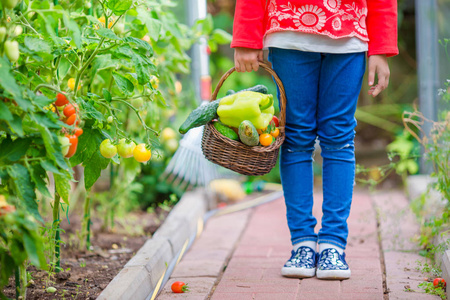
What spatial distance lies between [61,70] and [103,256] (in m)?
0.86

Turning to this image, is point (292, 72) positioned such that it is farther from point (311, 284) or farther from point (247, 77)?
point (247, 77)

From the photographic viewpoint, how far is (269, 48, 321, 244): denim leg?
2.07m

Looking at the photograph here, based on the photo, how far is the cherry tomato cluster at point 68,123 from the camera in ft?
4.77

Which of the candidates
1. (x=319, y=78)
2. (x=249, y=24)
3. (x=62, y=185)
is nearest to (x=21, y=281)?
(x=62, y=185)

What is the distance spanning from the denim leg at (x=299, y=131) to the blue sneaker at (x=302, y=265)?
0.05 meters

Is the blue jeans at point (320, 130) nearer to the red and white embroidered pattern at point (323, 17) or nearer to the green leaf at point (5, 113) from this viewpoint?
the red and white embroidered pattern at point (323, 17)

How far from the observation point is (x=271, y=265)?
2307 millimetres

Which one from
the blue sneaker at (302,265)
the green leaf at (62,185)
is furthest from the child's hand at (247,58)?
the green leaf at (62,185)

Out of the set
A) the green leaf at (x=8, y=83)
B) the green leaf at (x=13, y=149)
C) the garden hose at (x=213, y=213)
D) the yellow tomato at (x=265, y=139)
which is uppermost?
the green leaf at (x=8, y=83)

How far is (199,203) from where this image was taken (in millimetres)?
3285

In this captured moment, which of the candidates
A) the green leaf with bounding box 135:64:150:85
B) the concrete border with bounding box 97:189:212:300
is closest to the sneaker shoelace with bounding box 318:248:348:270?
the concrete border with bounding box 97:189:212:300

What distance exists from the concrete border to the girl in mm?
503

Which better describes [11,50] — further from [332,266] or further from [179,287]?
[332,266]

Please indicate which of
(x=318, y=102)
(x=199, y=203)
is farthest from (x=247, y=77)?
(x=318, y=102)
